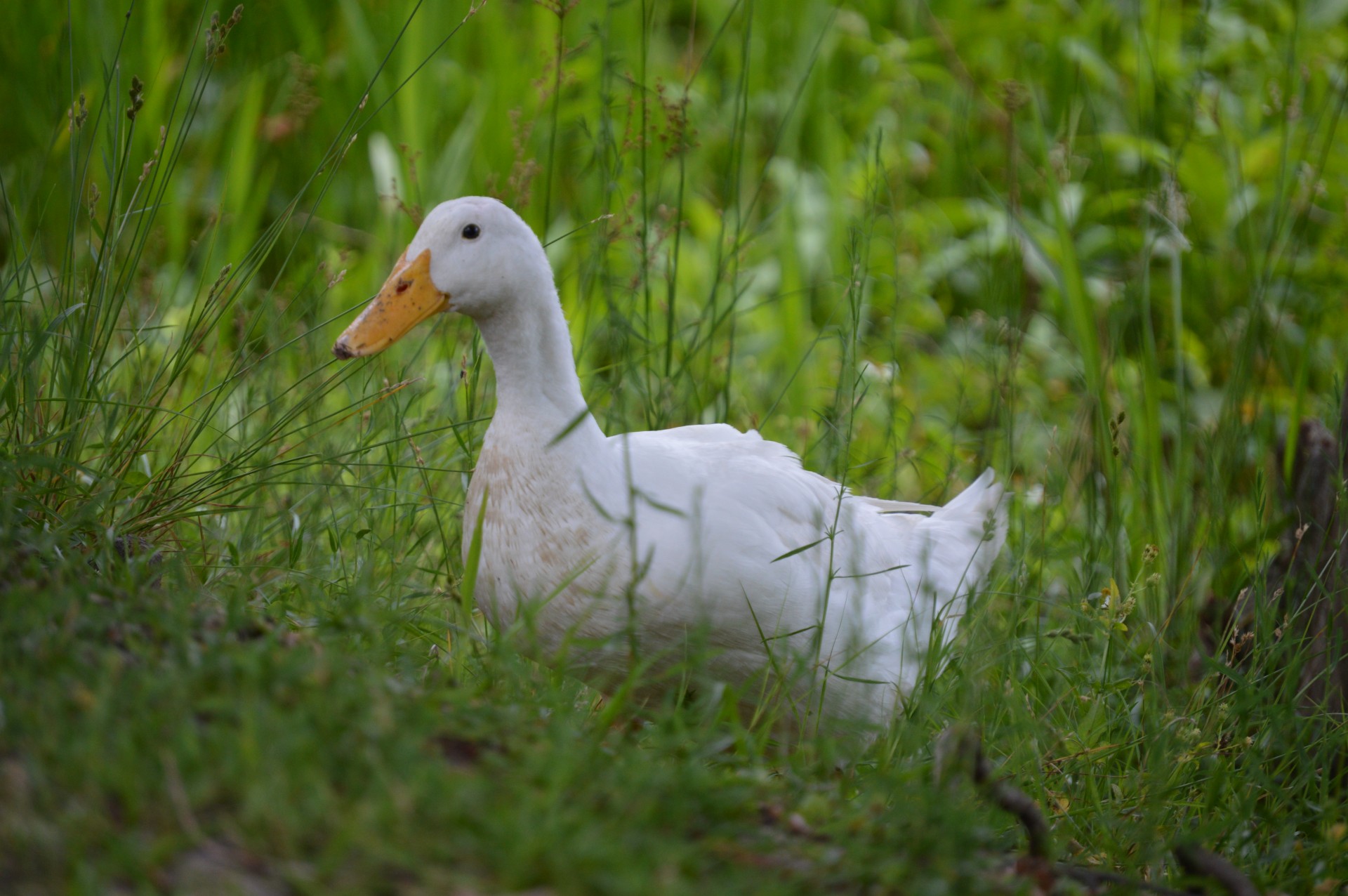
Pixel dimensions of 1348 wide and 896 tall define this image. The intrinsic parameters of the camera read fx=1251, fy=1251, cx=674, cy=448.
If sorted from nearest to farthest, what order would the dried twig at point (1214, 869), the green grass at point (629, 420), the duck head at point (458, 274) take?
the green grass at point (629, 420) < the dried twig at point (1214, 869) < the duck head at point (458, 274)

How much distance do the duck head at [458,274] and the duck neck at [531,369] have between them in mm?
26

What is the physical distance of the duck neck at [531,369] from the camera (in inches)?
101

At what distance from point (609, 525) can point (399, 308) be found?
Result: 0.64 meters

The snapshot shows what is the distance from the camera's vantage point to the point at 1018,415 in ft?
16.0

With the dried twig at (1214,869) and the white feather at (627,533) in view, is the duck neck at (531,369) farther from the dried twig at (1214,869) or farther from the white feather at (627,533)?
the dried twig at (1214,869)

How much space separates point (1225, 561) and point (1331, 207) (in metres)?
2.92

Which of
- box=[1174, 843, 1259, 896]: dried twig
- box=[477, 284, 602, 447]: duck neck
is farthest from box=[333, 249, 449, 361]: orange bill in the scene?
box=[1174, 843, 1259, 896]: dried twig

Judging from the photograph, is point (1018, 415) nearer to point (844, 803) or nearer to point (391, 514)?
point (391, 514)

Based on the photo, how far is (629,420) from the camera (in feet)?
12.6

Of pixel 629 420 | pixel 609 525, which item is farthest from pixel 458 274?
pixel 629 420

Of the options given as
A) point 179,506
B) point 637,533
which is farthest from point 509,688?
point 179,506

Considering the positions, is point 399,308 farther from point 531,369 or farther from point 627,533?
point 627,533

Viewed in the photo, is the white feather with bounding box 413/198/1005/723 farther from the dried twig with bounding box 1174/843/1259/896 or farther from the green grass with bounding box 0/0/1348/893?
the dried twig with bounding box 1174/843/1259/896

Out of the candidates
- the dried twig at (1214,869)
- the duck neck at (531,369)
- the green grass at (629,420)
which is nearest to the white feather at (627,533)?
the duck neck at (531,369)
